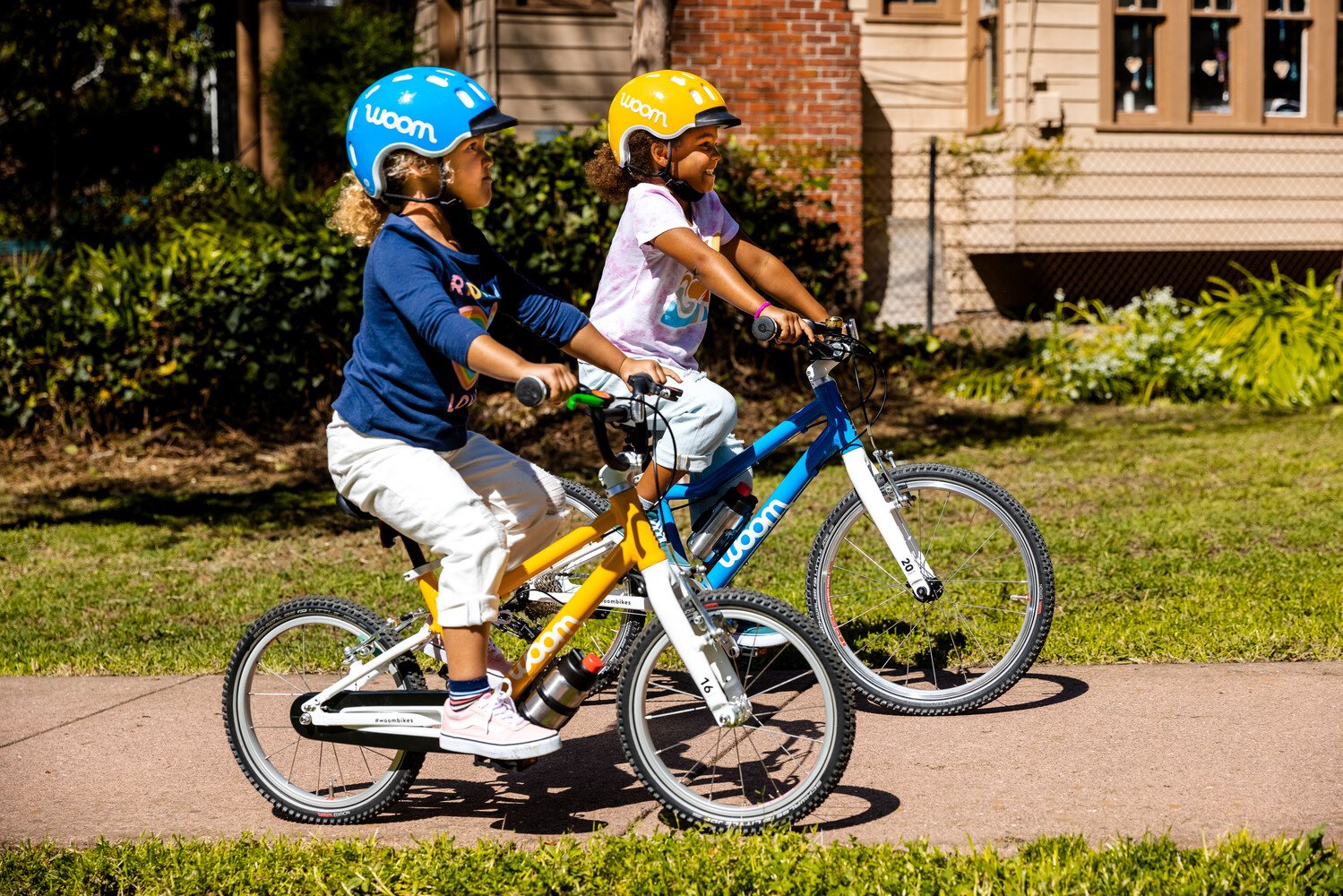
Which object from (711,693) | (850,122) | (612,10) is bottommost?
(711,693)

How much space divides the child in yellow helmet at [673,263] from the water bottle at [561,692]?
0.88m

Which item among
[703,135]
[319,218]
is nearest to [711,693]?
[703,135]

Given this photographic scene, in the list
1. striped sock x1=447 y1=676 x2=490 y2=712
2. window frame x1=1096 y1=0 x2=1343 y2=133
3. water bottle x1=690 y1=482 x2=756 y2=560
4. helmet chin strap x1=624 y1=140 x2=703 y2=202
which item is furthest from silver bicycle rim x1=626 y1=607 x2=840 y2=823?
window frame x1=1096 y1=0 x2=1343 y2=133

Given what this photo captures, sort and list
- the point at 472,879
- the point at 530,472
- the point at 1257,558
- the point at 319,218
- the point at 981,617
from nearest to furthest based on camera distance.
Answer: the point at 472,879, the point at 530,472, the point at 981,617, the point at 1257,558, the point at 319,218

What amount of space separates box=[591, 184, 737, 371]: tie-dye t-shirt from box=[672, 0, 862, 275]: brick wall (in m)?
8.33

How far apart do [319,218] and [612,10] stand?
4.58 metres

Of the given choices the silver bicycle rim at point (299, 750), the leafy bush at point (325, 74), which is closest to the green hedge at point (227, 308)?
the leafy bush at point (325, 74)

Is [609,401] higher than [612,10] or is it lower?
lower

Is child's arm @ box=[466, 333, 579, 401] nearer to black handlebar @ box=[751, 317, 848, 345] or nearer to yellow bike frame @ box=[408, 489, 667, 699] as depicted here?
yellow bike frame @ box=[408, 489, 667, 699]

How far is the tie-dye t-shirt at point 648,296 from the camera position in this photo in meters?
4.64

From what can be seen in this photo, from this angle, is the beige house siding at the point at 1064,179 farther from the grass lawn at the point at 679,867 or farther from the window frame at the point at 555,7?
the grass lawn at the point at 679,867

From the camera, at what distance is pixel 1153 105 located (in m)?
14.3

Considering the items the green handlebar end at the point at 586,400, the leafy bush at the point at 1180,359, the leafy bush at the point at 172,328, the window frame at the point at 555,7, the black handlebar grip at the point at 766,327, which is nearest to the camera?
the green handlebar end at the point at 586,400

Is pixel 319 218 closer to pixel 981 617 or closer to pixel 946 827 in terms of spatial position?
pixel 981 617
